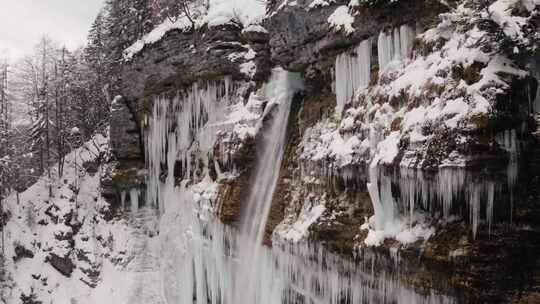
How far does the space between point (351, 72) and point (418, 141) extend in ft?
12.4

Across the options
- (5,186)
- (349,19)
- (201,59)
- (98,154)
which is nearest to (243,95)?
(201,59)

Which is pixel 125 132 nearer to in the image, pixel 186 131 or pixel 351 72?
pixel 186 131

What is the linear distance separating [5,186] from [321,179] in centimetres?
1864

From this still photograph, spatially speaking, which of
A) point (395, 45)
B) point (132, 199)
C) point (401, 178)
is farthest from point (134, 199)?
point (401, 178)

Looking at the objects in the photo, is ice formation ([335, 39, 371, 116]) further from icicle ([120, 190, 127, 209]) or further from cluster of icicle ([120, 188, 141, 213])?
icicle ([120, 190, 127, 209])

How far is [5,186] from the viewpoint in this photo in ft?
71.1

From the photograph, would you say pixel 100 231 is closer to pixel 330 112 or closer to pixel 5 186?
pixel 5 186

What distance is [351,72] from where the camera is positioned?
10242 mm

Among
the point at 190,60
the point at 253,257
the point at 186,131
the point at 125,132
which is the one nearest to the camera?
the point at 253,257

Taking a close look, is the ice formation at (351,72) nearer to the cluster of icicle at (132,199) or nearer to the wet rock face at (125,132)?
the wet rock face at (125,132)

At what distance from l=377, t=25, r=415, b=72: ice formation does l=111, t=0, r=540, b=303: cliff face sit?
28 millimetres

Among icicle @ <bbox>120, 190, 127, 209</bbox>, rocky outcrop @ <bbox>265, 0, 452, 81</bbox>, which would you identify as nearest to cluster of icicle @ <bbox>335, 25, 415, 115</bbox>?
rocky outcrop @ <bbox>265, 0, 452, 81</bbox>

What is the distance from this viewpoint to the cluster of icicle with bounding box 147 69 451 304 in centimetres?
895

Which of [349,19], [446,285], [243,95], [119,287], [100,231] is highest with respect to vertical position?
[349,19]
